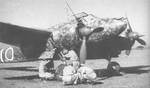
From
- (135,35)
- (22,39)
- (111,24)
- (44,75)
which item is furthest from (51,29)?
(135,35)

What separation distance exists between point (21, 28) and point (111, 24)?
4.18 m

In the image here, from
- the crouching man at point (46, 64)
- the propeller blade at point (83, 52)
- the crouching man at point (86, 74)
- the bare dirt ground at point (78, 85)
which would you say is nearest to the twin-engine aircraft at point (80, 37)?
the propeller blade at point (83, 52)

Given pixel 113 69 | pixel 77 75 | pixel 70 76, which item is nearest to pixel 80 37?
pixel 77 75

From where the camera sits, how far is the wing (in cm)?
1134

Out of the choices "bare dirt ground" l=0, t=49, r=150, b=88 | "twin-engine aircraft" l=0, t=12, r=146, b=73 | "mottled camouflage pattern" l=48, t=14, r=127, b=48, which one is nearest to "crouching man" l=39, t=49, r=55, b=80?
"twin-engine aircraft" l=0, t=12, r=146, b=73

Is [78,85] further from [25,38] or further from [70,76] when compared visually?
[25,38]

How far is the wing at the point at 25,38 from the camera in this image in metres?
11.3

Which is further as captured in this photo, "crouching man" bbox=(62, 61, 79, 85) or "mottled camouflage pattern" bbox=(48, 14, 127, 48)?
"mottled camouflage pattern" bbox=(48, 14, 127, 48)

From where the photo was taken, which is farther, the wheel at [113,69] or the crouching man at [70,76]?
the wheel at [113,69]

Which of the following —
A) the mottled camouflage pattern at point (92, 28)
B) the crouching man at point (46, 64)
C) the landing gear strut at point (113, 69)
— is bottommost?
the landing gear strut at point (113, 69)

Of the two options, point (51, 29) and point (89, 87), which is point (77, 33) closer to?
point (51, 29)

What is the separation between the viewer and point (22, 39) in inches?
483

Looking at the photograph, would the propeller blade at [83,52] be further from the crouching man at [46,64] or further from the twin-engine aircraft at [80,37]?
the crouching man at [46,64]

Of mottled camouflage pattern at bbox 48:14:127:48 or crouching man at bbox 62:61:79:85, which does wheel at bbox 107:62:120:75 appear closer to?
mottled camouflage pattern at bbox 48:14:127:48
